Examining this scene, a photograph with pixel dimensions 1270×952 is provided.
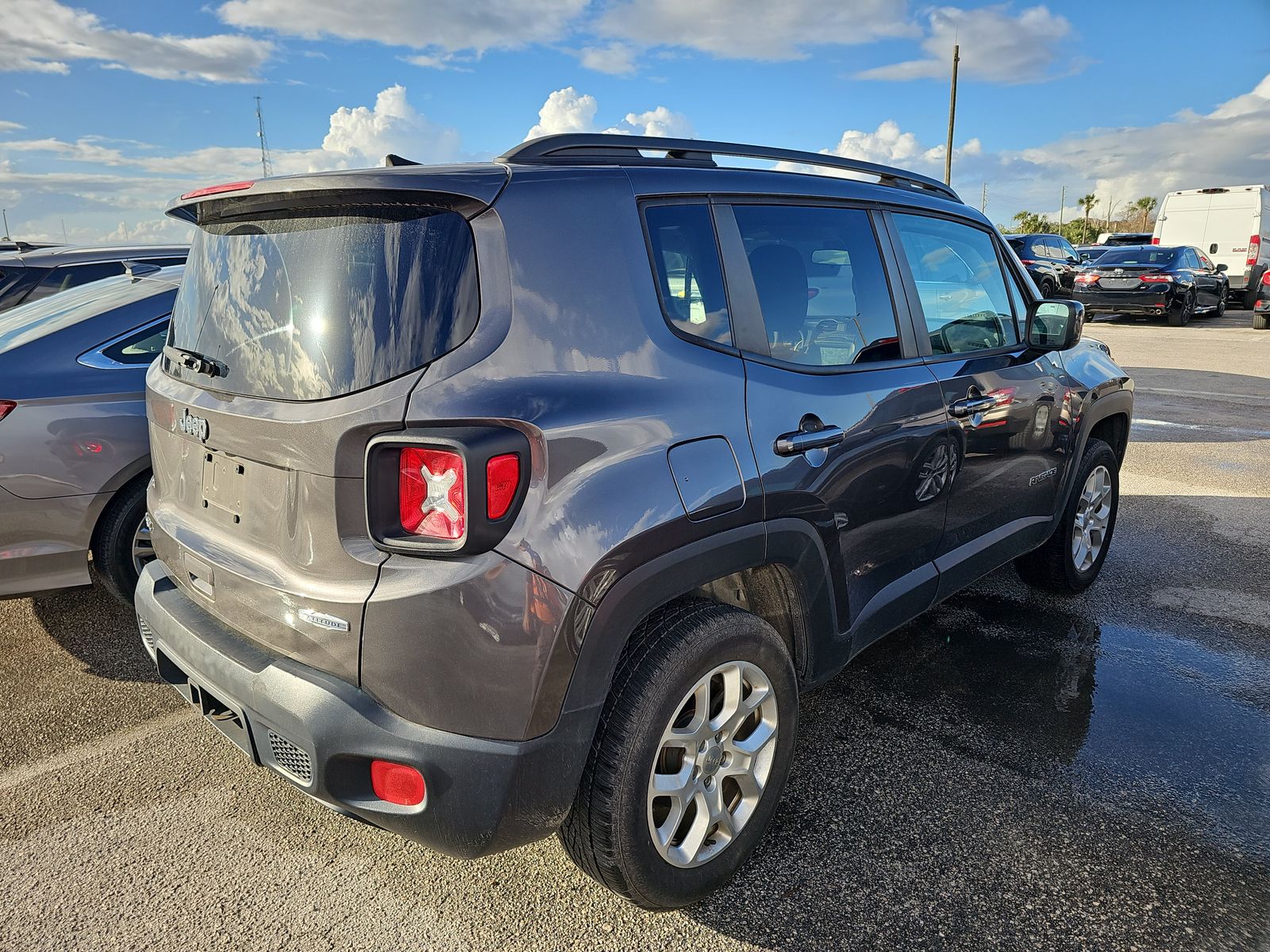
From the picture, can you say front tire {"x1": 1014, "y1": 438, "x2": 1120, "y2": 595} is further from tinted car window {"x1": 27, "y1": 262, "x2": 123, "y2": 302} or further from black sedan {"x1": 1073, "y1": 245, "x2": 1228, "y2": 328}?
black sedan {"x1": 1073, "y1": 245, "x2": 1228, "y2": 328}

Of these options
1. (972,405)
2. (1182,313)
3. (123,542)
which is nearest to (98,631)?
(123,542)

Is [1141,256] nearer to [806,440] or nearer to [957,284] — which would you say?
[957,284]

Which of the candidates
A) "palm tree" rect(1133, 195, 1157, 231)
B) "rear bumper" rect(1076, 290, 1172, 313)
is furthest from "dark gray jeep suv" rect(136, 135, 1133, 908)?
"palm tree" rect(1133, 195, 1157, 231)

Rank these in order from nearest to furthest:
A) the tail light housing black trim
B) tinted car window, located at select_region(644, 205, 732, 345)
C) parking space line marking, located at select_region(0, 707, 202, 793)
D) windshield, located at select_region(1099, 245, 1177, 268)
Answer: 1. the tail light housing black trim
2. tinted car window, located at select_region(644, 205, 732, 345)
3. parking space line marking, located at select_region(0, 707, 202, 793)
4. windshield, located at select_region(1099, 245, 1177, 268)

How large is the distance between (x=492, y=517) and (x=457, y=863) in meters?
1.23

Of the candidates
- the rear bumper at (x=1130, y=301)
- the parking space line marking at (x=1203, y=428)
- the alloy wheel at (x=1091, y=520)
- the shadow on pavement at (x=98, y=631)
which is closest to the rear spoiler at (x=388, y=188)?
the shadow on pavement at (x=98, y=631)

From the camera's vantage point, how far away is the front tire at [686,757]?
2027mm

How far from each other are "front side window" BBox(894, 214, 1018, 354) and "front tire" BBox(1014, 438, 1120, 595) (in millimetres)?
965

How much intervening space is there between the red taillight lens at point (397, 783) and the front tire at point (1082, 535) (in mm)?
3245

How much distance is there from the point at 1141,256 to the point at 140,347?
1955 cm

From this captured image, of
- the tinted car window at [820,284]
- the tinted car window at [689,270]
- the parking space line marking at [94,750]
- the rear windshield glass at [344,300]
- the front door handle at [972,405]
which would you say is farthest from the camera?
the front door handle at [972,405]

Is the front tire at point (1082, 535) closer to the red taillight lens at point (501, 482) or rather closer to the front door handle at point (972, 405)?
the front door handle at point (972, 405)

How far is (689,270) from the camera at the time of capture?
225cm

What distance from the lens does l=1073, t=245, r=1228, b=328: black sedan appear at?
17734mm
